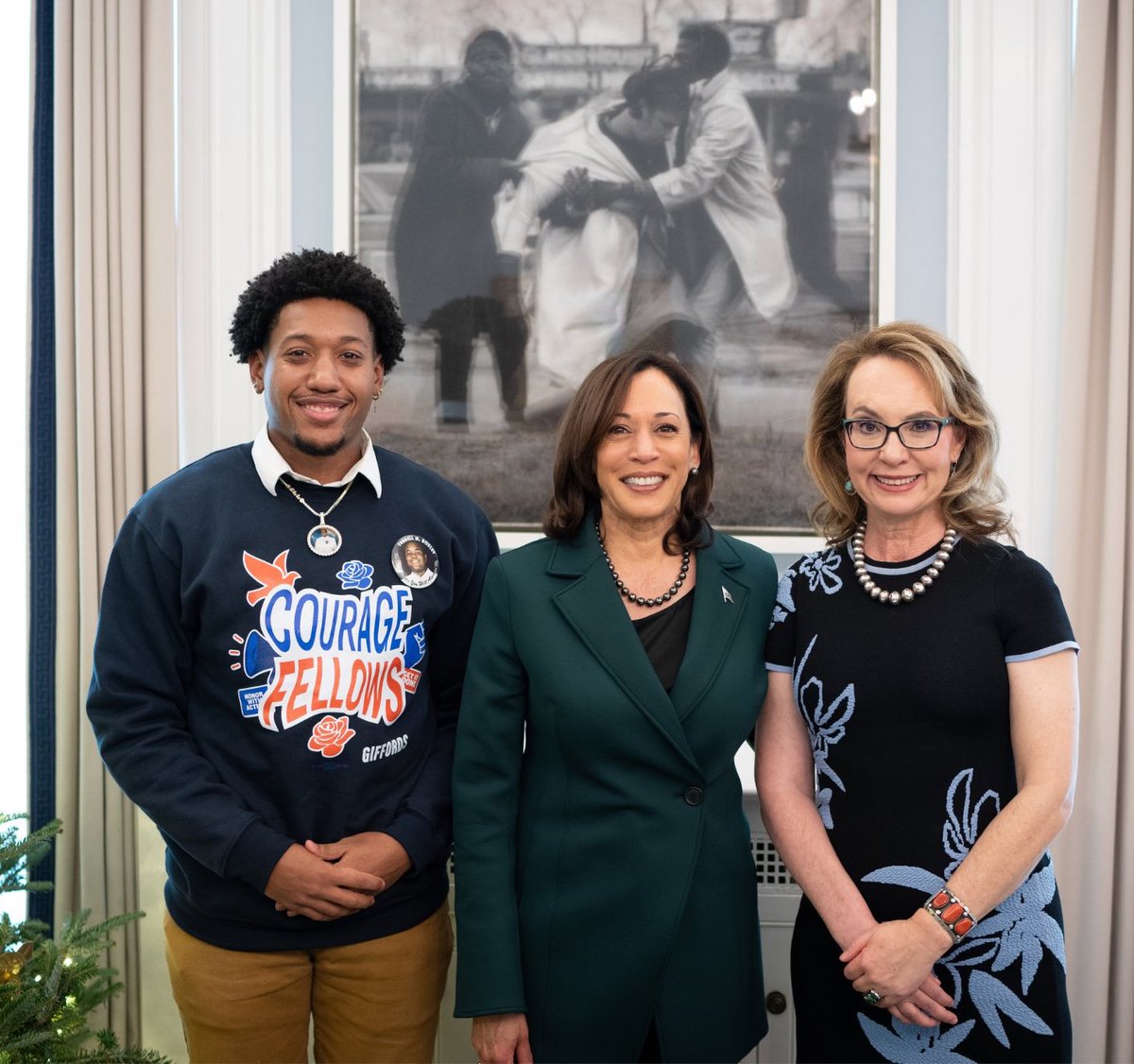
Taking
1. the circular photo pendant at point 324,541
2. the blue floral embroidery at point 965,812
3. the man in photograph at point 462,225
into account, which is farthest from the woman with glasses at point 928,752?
the man in photograph at point 462,225

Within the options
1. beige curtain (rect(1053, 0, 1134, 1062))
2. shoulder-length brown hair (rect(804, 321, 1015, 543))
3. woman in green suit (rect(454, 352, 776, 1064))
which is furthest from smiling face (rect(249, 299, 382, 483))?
beige curtain (rect(1053, 0, 1134, 1062))

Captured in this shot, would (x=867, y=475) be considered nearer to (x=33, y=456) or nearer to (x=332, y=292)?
(x=332, y=292)

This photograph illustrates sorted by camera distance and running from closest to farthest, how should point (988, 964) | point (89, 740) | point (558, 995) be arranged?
1. point (988, 964)
2. point (558, 995)
3. point (89, 740)

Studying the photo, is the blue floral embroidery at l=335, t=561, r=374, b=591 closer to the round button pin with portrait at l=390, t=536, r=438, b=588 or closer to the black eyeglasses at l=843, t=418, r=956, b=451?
the round button pin with portrait at l=390, t=536, r=438, b=588

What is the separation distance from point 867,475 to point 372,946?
1184 mm

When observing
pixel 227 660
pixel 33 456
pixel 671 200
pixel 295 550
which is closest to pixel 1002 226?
pixel 671 200

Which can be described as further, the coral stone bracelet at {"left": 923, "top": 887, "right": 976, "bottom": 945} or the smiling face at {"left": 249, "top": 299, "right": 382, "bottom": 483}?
the smiling face at {"left": 249, "top": 299, "right": 382, "bottom": 483}

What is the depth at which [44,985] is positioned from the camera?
200 cm

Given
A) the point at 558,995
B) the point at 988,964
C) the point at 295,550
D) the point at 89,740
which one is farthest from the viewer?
the point at 89,740

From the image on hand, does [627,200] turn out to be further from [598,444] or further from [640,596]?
[640,596]

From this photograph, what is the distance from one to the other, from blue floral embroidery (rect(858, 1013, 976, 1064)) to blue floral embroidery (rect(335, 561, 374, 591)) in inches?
42.4

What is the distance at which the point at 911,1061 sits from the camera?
1.54 metres

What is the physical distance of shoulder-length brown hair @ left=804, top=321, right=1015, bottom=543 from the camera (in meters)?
1.57

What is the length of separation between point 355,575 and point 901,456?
36.7 inches
